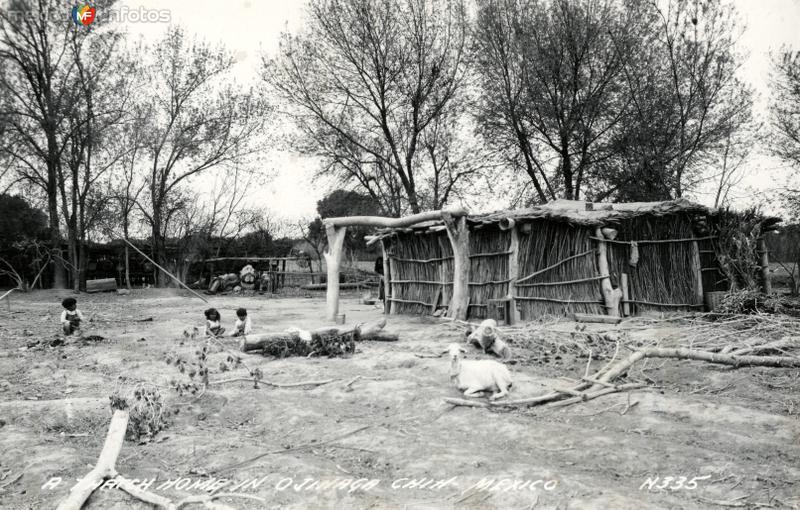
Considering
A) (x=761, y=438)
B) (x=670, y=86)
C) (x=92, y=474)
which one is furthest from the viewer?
(x=670, y=86)

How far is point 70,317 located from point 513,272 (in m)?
8.05

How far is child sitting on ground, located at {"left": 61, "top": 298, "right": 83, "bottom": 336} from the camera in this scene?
374 inches

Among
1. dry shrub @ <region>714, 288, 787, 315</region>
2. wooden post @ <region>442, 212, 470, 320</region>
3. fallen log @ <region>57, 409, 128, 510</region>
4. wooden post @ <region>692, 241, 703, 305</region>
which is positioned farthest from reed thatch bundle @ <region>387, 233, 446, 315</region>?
fallen log @ <region>57, 409, 128, 510</region>

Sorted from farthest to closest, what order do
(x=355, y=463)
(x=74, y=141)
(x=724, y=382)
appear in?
1. (x=74, y=141)
2. (x=724, y=382)
3. (x=355, y=463)

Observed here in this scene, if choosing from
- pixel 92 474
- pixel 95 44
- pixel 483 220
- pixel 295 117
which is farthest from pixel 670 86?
pixel 95 44

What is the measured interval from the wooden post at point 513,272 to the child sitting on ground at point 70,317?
778cm

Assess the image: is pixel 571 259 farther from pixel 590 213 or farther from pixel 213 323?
pixel 213 323

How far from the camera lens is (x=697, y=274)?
12.2 m

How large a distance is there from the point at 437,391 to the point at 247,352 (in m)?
3.44

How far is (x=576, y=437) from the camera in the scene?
4.24 meters

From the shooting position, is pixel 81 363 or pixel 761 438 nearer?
pixel 761 438

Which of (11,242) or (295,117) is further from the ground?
(295,117)

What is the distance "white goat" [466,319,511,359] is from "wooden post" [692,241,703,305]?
6640mm

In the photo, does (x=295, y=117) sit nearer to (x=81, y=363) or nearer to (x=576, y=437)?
(x=81, y=363)
